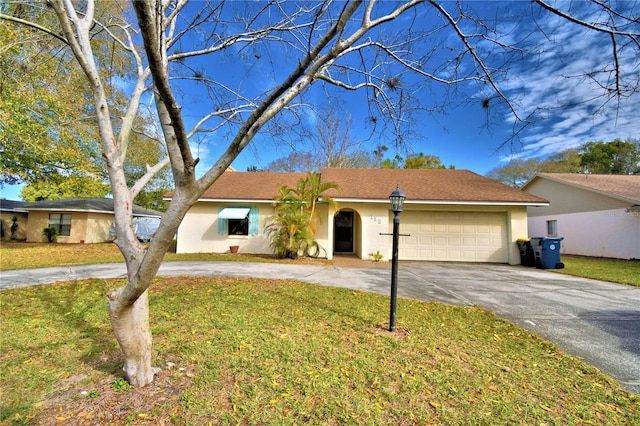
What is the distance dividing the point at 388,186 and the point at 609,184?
49.6ft

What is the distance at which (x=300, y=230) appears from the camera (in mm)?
12484

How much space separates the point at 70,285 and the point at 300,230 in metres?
7.77

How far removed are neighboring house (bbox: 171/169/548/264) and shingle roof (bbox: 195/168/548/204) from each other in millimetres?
51

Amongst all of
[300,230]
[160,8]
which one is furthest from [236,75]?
[300,230]

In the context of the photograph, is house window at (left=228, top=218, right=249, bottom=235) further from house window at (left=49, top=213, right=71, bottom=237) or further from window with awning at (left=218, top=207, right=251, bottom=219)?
house window at (left=49, top=213, right=71, bottom=237)

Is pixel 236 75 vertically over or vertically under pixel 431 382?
over

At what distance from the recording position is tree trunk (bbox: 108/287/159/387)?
2691 mm

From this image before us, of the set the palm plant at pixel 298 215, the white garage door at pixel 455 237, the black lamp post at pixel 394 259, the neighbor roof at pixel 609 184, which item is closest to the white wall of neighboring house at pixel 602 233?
the neighbor roof at pixel 609 184

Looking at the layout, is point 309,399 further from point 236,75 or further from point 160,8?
point 236,75

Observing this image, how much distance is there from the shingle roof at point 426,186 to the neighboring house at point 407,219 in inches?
1.9

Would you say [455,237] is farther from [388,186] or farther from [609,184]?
[609,184]

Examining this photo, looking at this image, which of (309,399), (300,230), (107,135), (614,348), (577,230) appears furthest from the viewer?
(577,230)

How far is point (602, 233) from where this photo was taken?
16.2m

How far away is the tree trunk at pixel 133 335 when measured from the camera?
269 centimetres
